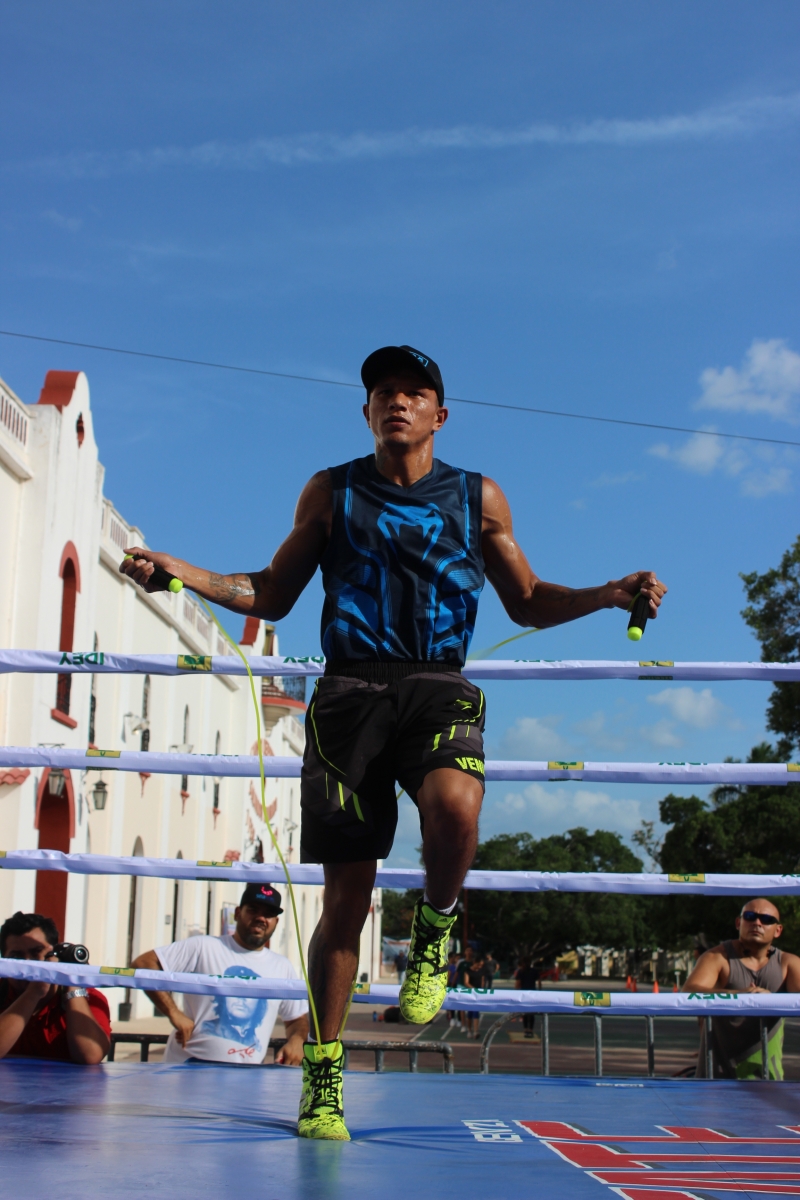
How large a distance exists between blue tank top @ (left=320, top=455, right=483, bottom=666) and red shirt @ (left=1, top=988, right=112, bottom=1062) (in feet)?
6.44

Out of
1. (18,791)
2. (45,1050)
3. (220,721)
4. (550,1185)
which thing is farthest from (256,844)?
(550,1185)

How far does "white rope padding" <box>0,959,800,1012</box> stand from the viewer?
3648 mm

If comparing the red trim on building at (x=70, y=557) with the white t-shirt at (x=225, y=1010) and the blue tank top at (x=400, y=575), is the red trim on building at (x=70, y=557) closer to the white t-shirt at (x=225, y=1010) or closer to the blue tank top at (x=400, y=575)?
the white t-shirt at (x=225, y=1010)

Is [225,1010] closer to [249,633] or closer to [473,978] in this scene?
[473,978]

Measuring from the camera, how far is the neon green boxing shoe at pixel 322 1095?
2455mm

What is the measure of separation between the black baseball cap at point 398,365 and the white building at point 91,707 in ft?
37.0

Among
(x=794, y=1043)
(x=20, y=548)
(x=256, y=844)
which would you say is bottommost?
(x=794, y=1043)

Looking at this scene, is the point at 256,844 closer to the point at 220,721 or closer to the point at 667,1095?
the point at 220,721

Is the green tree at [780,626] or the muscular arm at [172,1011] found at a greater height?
the green tree at [780,626]

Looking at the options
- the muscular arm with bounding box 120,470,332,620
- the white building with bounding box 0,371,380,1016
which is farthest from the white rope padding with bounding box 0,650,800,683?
the white building with bounding box 0,371,380,1016

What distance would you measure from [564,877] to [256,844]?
2586 cm

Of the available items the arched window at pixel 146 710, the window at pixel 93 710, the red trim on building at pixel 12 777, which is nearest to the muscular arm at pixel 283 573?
the red trim on building at pixel 12 777

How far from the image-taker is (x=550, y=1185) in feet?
6.22

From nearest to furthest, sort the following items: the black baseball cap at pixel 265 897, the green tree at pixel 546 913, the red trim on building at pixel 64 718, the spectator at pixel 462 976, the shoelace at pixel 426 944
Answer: the shoelace at pixel 426 944 < the black baseball cap at pixel 265 897 < the red trim on building at pixel 64 718 < the spectator at pixel 462 976 < the green tree at pixel 546 913
